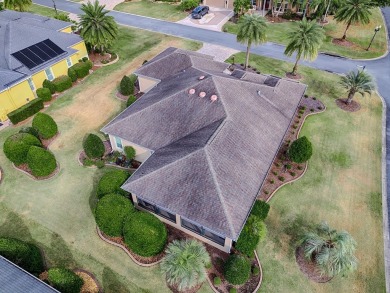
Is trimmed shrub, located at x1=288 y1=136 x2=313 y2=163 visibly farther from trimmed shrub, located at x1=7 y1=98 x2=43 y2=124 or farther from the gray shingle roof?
the gray shingle roof

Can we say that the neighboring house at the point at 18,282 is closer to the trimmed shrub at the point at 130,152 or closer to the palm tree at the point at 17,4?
the trimmed shrub at the point at 130,152

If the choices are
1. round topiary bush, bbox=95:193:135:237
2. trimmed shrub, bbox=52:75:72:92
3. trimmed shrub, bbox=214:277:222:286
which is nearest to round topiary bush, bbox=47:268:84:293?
round topiary bush, bbox=95:193:135:237

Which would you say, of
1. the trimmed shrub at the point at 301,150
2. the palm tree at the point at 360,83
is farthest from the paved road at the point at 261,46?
the trimmed shrub at the point at 301,150

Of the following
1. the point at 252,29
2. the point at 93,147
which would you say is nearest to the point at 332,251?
the point at 93,147

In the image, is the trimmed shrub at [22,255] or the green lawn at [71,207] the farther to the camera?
the green lawn at [71,207]

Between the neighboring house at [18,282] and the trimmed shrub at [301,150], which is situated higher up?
the neighboring house at [18,282]

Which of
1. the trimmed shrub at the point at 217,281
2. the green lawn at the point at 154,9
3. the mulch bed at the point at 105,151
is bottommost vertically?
the trimmed shrub at the point at 217,281

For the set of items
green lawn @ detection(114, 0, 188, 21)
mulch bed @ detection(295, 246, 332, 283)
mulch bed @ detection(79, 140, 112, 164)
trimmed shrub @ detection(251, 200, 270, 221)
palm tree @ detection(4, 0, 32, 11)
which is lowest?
mulch bed @ detection(295, 246, 332, 283)
